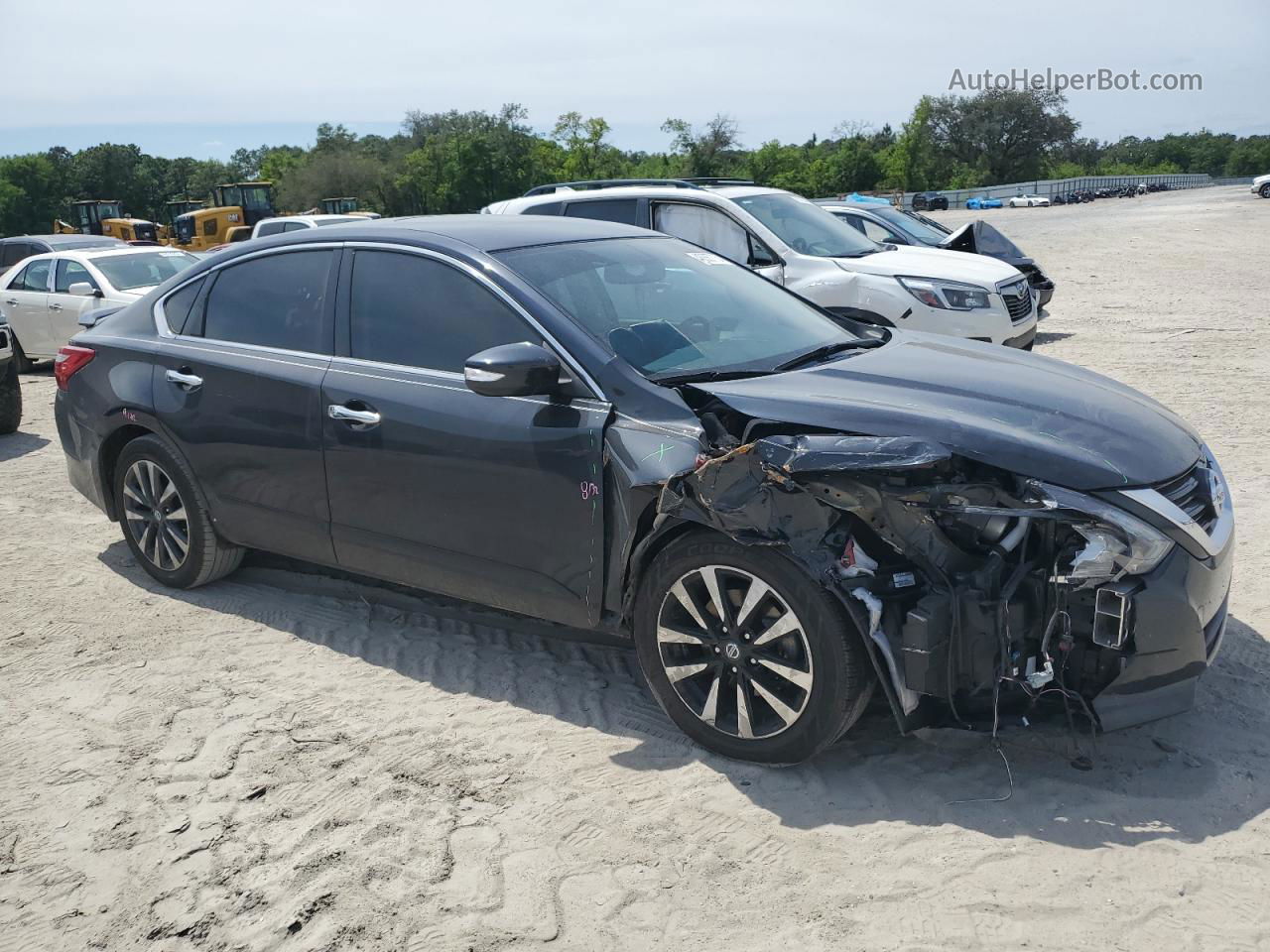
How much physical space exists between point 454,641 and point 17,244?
60.4ft

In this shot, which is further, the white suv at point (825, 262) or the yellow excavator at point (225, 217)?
the yellow excavator at point (225, 217)

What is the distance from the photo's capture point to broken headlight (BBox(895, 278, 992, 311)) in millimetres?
9781

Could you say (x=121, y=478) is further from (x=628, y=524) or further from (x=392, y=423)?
(x=628, y=524)

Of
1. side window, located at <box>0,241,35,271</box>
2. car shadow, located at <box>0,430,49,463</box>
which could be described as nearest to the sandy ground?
A: car shadow, located at <box>0,430,49,463</box>

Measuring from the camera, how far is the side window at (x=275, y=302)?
4844 mm

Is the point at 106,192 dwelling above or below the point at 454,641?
above

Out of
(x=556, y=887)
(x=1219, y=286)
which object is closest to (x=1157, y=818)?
(x=556, y=887)

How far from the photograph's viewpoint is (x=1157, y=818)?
10.9 ft

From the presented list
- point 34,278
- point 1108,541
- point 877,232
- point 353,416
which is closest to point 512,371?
point 353,416

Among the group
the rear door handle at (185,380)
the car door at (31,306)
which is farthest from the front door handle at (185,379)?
the car door at (31,306)

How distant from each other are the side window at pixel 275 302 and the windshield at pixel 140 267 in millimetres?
8570

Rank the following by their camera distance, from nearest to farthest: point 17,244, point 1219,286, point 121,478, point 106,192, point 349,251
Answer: point 349,251 < point 121,478 < point 1219,286 < point 17,244 < point 106,192

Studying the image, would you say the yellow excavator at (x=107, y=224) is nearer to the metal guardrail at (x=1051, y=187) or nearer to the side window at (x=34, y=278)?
the side window at (x=34, y=278)

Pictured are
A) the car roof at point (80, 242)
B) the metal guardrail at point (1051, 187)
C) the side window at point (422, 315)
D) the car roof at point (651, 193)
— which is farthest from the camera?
the metal guardrail at point (1051, 187)
